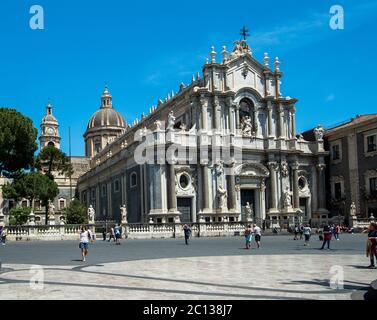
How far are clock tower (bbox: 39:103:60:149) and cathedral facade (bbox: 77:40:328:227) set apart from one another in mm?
38759

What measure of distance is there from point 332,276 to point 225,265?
448 centimetres

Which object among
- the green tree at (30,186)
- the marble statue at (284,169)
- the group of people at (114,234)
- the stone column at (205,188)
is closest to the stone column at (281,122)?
the marble statue at (284,169)

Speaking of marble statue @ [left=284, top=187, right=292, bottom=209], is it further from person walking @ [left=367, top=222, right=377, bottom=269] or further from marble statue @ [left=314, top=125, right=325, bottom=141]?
person walking @ [left=367, top=222, right=377, bottom=269]

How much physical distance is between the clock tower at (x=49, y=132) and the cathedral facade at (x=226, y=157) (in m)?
38.8

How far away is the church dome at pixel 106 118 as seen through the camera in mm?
98750

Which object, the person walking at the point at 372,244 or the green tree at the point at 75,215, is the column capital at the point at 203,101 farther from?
the person walking at the point at 372,244

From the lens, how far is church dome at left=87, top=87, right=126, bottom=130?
98750 mm

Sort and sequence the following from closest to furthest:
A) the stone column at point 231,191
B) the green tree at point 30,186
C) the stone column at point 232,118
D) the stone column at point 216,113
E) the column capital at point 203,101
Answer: the column capital at point 203,101 → the stone column at point 231,191 → the stone column at point 216,113 → the stone column at point 232,118 → the green tree at point 30,186

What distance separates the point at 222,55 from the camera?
5125 centimetres

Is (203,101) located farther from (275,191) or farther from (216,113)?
(275,191)

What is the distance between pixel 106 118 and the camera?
326 feet

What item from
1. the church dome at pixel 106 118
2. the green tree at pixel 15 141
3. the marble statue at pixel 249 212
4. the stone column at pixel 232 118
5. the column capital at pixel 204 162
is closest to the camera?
the green tree at pixel 15 141

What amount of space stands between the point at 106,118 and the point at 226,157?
2119 inches
